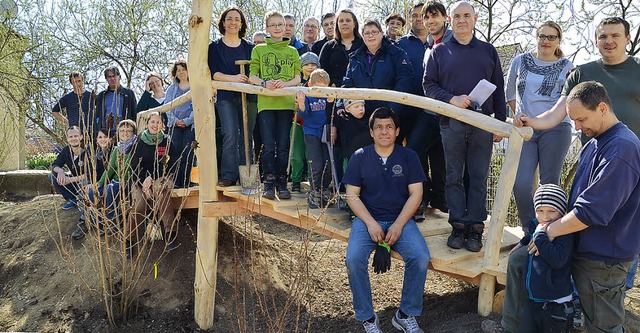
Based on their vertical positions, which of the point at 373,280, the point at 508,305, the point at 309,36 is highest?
the point at 309,36

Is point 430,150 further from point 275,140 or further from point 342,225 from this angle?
point 275,140

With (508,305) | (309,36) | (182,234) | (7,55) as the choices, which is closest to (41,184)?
(7,55)

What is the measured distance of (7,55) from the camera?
991 centimetres

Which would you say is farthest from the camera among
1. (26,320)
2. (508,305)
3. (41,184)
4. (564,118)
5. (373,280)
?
(41,184)

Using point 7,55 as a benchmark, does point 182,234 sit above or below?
below

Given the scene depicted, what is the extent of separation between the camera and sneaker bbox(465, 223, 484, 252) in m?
4.00

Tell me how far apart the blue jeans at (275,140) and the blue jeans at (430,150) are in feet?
3.79

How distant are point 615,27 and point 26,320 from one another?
19.5 ft

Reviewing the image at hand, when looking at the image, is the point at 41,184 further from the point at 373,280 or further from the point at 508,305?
the point at 508,305

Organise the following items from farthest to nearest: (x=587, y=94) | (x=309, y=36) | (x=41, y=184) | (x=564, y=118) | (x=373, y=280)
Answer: (x=41, y=184)
(x=309, y=36)
(x=373, y=280)
(x=564, y=118)
(x=587, y=94)

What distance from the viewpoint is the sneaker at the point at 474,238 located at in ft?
13.1

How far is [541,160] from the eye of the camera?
409 centimetres

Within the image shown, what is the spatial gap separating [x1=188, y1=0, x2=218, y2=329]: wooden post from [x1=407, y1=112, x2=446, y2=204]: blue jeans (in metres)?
1.84

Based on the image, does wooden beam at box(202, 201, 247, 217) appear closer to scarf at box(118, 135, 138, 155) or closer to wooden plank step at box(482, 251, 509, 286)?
scarf at box(118, 135, 138, 155)
